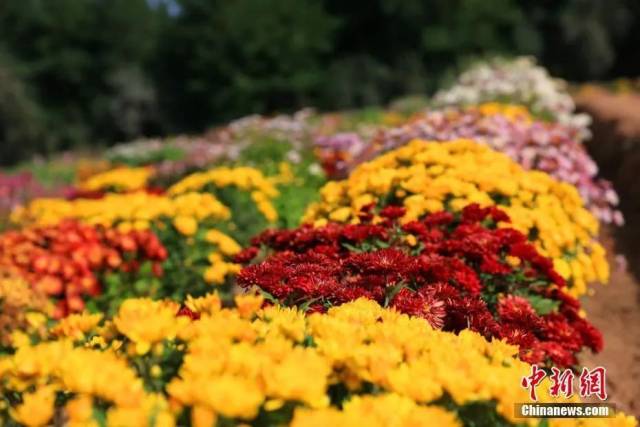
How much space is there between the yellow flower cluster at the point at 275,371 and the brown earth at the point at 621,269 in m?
2.77

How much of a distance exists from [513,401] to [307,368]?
0.48m

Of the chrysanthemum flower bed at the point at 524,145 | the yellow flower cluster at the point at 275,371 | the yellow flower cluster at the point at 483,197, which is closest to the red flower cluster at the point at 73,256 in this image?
the yellow flower cluster at the point at 483,197

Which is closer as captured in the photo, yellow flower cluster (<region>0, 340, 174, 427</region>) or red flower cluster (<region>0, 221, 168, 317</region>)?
yellow flower cluster (<region>0, 340, 174, 427</region>)

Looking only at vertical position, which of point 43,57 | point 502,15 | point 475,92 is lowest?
point 475,92

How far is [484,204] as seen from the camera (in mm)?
4227

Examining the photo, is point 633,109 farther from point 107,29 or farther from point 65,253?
point 107,29

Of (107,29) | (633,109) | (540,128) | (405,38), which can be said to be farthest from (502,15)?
(540,128)

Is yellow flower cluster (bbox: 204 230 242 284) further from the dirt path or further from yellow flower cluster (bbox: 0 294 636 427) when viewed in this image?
yellow flower cluster (bbox: 0 294 636 427)

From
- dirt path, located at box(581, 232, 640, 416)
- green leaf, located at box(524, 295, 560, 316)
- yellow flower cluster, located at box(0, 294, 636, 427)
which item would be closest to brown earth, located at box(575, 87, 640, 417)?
dirt path, located at box(581, 232, 640, 416)

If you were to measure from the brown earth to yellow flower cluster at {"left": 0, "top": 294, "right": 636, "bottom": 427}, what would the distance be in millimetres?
2768

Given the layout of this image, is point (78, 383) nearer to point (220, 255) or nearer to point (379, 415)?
point (379, 415)

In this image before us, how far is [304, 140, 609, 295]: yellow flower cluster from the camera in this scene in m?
4.16

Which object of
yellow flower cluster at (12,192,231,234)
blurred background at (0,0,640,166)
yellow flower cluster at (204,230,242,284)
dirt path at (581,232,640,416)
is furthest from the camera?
blurred background at (0,0,640,166)

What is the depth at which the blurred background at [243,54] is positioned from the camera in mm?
27328
